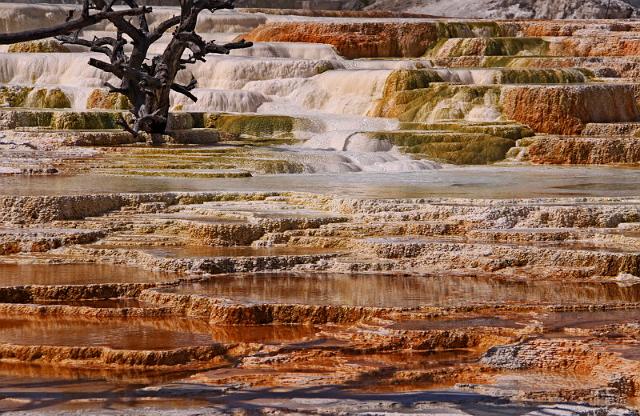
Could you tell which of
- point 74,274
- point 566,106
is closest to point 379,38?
point 566,106

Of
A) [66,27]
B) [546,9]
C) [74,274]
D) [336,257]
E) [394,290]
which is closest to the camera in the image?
[66,27]

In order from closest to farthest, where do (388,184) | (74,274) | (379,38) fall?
(74,274) < (388,184) < (379,38)

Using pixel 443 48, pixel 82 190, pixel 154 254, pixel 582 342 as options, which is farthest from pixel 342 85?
pixel 582 342

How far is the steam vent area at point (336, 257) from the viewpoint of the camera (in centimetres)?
660

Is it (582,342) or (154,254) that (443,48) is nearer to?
(154,254)

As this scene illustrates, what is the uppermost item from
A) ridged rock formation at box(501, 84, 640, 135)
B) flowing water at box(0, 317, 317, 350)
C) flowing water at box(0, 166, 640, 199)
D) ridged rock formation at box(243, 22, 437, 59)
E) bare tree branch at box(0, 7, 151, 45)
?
ridged rock formation at box(243, 22, 437, 59)

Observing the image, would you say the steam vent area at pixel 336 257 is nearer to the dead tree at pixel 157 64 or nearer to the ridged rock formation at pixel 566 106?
the ridged rock formation at pixel 566 106

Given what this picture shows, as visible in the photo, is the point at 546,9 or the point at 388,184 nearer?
the point at 388,184

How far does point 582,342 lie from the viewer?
23.8 feet

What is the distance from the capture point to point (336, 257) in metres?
9.95

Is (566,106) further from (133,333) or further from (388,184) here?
(133,333)

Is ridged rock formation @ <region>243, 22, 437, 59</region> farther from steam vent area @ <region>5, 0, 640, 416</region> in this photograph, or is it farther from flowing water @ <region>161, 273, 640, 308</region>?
flowing water @ <region>161, 273, 640, 308</region>

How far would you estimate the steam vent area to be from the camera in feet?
21.7

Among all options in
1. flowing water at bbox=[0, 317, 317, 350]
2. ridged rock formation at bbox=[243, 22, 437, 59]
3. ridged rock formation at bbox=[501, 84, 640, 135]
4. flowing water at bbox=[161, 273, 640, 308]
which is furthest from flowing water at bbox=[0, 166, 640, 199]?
ridged rock formation at bbox=[243, 22, 437, 59]
